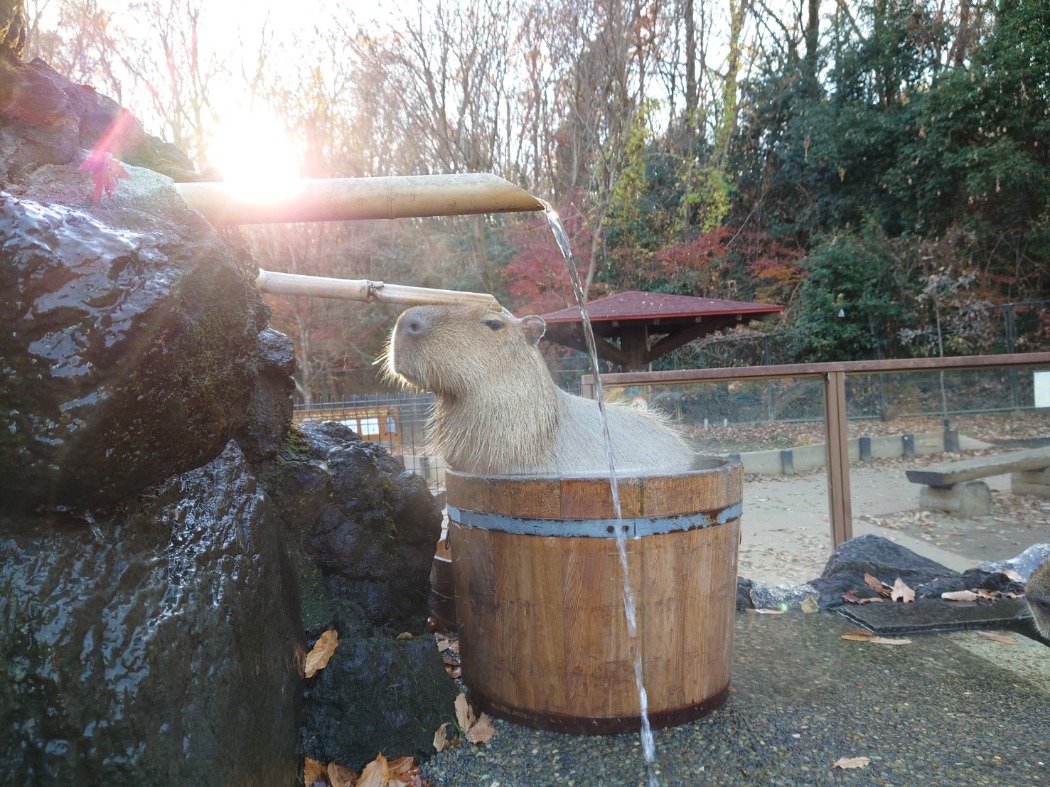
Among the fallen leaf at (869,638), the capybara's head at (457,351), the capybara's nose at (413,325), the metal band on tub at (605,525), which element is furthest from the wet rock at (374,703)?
the fallen leaf at (869,638)

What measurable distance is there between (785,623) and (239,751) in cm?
234

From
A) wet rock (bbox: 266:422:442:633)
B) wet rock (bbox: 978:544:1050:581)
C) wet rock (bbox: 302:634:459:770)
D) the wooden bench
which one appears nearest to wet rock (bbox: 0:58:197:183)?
wet rock (bbox: 266:422:442:633)

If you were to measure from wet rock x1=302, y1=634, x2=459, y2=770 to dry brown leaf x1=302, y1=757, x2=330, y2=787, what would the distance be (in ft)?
0.08

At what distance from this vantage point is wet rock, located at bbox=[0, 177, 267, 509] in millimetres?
1099

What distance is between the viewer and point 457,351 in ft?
7.20

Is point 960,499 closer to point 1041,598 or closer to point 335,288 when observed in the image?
point 1041,598

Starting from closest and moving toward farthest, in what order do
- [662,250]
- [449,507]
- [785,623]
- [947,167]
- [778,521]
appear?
[449,507]
[785,623]
[778,521]
[947,167]
[662,250]

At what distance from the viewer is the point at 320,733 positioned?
186 centimetres

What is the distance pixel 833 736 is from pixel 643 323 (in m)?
5.29

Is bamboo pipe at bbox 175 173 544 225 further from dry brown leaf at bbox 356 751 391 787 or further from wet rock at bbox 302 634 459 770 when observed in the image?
dry brown leaf at bbox 356 751 391 787

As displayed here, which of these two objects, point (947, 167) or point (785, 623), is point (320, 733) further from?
point (947, 167)

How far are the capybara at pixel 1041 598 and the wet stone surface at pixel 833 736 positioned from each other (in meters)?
0.14

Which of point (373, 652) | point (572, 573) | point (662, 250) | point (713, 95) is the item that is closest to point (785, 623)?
point (572, 573)

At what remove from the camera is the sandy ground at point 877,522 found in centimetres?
412
